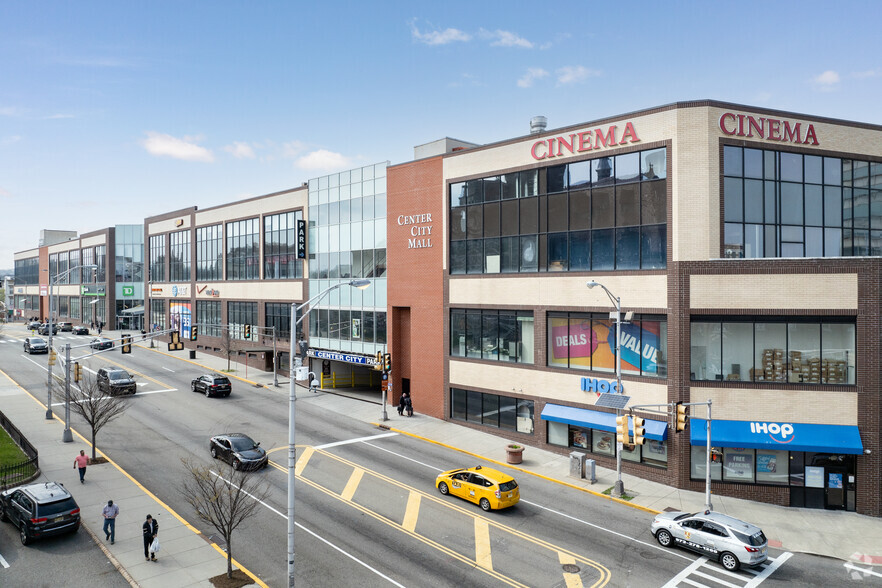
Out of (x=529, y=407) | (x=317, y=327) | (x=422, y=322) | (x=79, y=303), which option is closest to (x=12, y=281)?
(x=79, y=303)

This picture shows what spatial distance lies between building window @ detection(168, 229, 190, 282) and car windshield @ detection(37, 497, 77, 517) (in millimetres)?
52523

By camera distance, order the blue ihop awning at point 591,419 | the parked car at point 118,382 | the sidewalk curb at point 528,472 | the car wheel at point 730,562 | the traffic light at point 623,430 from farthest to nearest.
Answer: the parked car at point 118,382 → the blue ihop awning at point 591,419 → the sidewalk curb at point 528,472 → the traffic light at point 623,430 → the car wheel at point 730,562

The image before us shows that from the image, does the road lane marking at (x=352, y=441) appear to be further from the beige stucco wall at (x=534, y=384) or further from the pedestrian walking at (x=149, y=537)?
the pedestrian walking at (x=149, y=537)

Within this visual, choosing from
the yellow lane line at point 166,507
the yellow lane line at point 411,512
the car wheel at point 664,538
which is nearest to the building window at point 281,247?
the yellow lane line at point 166,507

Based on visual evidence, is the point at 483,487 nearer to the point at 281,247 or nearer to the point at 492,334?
the point at 492,334

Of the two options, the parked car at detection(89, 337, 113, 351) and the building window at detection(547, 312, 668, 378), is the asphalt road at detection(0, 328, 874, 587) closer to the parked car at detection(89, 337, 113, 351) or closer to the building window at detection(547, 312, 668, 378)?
the parked car at detection(89, 337, 113, 351)

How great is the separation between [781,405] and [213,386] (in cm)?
3781

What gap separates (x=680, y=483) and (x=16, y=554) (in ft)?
88.6

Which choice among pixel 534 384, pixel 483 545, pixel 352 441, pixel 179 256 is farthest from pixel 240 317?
pixel 483 545

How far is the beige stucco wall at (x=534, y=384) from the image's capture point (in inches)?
1158

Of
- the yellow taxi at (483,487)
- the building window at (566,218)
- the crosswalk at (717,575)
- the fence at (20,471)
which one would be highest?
the building window at (566,218)

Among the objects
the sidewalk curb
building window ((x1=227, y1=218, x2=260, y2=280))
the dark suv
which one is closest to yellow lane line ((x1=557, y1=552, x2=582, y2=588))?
the sidewalk curb

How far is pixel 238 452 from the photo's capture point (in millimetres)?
28516

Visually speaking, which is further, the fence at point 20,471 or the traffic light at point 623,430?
the fence at point 20,471
